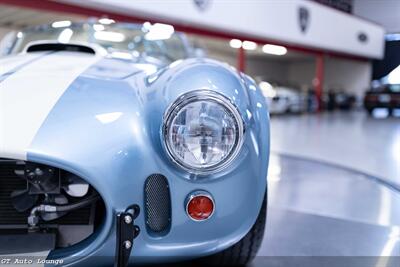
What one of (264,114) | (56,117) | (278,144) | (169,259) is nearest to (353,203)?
(264,114)

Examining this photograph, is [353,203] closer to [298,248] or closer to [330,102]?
[298,248]

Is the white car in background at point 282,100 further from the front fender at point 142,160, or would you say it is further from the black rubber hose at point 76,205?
the black rubber hose at point 76,205

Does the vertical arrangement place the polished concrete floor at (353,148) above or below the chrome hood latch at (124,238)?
below

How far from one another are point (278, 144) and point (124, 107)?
3706 millimetres

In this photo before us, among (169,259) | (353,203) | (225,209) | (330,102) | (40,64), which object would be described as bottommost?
(330,102)

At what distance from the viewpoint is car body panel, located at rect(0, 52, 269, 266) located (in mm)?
836

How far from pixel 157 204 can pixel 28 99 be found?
0.44 metres

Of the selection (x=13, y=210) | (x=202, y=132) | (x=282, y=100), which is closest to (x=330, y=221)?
(x=202, y=132)

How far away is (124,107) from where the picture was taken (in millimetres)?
955

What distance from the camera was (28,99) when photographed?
0.94 metres

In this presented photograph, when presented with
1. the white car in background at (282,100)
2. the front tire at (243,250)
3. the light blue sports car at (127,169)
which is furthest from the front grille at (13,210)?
the white car in background at (282,100)

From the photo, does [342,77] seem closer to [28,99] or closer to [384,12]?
[384,12]

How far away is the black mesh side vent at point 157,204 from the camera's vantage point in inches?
35.1

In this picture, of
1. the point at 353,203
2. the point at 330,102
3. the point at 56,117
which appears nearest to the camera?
the point at 56,117
